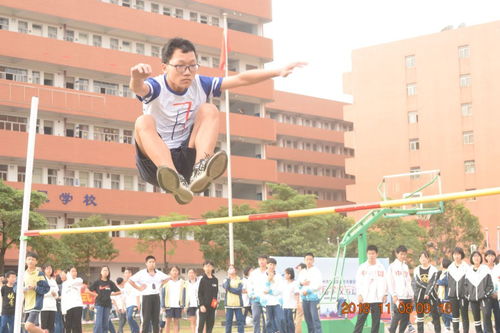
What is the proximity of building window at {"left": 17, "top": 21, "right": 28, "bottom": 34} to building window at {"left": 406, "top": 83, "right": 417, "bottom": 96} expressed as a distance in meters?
24.0

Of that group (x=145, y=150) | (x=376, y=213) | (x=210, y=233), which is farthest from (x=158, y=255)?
(x=145, y=150)

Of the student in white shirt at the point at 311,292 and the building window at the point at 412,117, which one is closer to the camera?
the student in white shirt at the point at 311,292

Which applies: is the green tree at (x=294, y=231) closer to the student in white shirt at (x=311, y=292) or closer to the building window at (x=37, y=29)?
the building window at (x=37, y=29)

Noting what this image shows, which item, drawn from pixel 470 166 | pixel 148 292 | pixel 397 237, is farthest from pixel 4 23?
pixel 148 292

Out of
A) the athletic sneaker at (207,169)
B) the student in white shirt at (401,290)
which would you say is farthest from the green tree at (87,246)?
the athletic sneaker at (207,169)

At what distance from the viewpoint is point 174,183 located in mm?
7340

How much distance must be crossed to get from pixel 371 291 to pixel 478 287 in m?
2.20

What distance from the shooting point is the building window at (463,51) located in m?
49.4

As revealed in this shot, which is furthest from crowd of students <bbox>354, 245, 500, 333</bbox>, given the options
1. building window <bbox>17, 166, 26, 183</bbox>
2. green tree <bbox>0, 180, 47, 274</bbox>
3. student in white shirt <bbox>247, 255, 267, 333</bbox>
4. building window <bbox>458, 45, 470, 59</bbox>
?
building window <bbox>458, 45, 470, 59</bbox>

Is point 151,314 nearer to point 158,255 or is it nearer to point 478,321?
point 478,321

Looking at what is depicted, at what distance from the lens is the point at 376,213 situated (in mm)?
17906

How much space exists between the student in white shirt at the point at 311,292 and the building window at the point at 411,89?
37.7 metres

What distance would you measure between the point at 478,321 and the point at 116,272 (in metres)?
29.2

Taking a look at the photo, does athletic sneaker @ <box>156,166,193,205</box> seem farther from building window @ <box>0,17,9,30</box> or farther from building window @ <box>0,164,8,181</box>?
building window @ <box>0,17,9,30</box>
